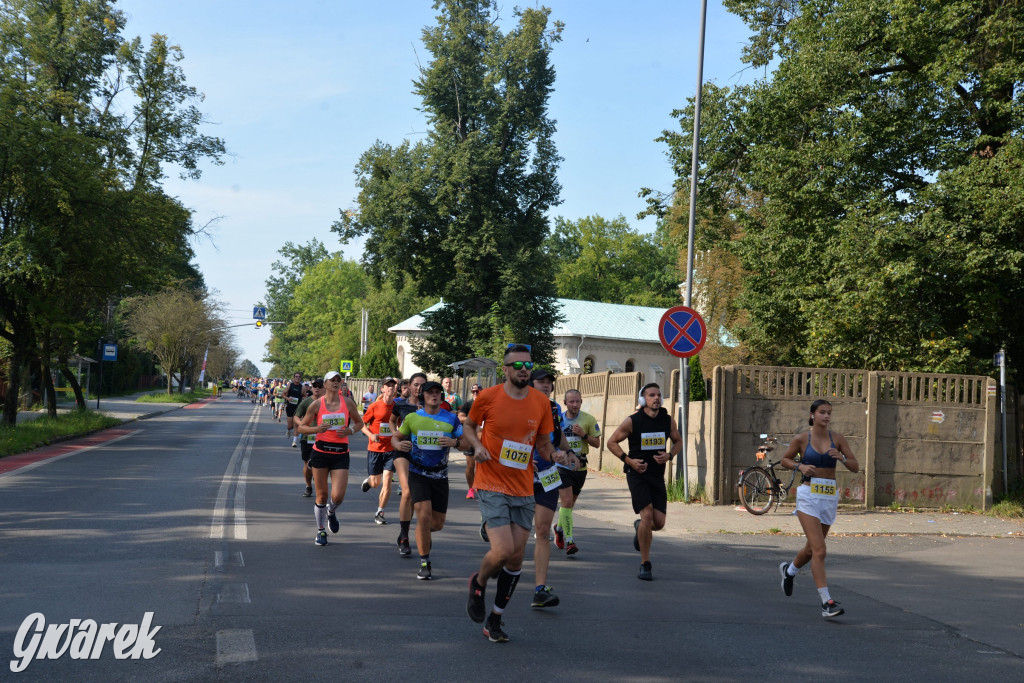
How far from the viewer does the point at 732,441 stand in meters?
15.4

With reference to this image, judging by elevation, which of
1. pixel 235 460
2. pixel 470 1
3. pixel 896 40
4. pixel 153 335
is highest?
pixel 470 1

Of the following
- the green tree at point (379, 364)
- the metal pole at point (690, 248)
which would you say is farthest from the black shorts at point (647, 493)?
the green tree at point (379, 364)

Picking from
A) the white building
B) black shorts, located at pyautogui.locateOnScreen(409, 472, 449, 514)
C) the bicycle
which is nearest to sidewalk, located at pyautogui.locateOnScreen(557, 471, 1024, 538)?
the bicycle

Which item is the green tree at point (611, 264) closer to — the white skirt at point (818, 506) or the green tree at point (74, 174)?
the green tree at point (74, 174)

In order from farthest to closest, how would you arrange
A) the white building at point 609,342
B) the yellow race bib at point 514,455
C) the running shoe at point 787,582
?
the white building at point 609,342 < the running shoe at point 787,582 < the yellow race bib at point 514,455

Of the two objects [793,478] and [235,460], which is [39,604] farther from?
[235,460]

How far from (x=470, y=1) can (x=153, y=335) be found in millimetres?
34603

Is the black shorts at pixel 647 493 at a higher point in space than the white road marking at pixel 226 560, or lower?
higher

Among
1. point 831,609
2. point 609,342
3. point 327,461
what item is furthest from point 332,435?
point 609,342

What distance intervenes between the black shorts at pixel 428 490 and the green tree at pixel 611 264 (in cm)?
8226

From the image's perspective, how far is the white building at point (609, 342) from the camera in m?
67.1

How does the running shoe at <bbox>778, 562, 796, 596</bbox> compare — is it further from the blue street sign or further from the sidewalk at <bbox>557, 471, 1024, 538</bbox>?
the blue street sign

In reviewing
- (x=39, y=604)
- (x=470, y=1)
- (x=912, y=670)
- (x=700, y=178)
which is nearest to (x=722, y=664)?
(x=912, y=670)

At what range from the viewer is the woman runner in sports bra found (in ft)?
25.6
